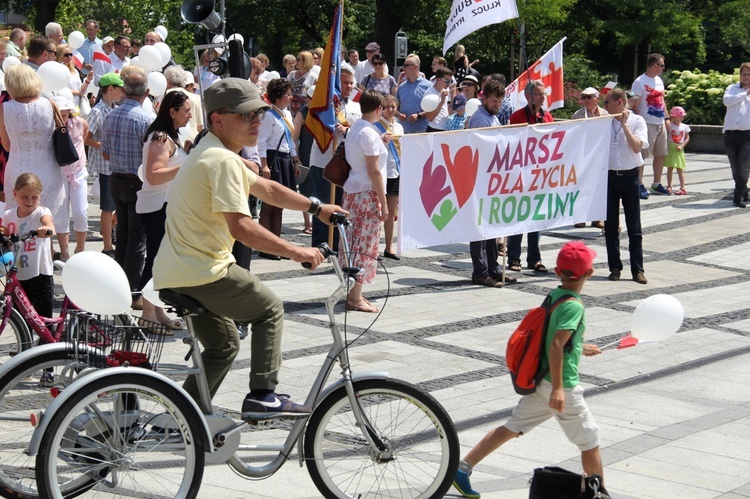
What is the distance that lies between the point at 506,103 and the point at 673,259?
9.04ft

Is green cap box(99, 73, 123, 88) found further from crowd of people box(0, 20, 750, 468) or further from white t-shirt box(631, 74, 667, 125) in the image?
white t-shirt box(631, 74, 667, 125)

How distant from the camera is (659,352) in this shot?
9336mm

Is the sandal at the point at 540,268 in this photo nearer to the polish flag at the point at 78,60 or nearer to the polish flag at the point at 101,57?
the polish flag at the point at 101,57

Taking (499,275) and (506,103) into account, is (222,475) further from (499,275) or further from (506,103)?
(506,103)

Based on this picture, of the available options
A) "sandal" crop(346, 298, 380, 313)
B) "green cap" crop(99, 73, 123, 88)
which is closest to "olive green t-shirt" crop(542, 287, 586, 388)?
"sandal" crop(346, 298, 380, 313)

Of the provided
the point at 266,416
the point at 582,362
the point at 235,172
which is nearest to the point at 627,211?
the point at 582,362

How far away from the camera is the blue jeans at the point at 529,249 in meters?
12.6

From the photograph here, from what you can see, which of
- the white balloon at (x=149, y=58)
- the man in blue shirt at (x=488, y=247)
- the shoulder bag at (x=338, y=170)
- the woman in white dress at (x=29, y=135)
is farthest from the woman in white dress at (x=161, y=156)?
the white balloon at (x=149, y=58)

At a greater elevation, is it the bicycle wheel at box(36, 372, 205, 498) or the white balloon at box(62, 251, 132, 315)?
the white balloon at box(62, 251, 132, 315)

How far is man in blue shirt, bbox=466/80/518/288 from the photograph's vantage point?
11.8 meters

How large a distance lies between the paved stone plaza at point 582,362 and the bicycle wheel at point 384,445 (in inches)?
16.2

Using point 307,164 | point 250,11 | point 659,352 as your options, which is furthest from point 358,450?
point 250,11

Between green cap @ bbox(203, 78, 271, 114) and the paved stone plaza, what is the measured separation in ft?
3.46

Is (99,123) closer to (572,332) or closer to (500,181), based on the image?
(500,181)
